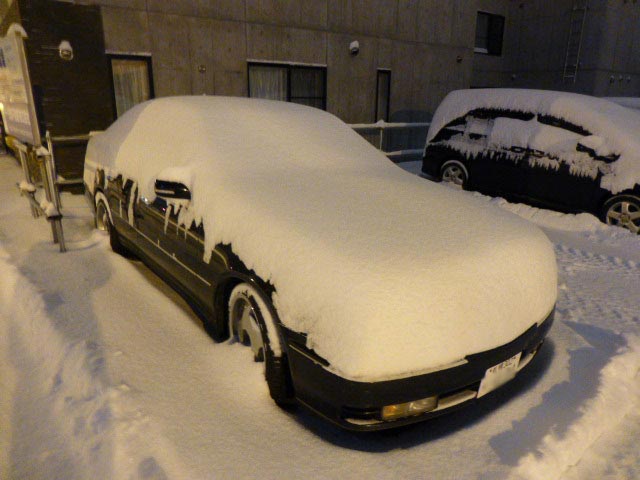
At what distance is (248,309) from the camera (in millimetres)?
2738

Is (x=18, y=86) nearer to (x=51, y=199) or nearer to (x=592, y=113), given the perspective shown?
(x=51, y=199)

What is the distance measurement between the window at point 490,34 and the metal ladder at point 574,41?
2.38 meters

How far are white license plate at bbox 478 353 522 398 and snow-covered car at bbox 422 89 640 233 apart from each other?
181 inches

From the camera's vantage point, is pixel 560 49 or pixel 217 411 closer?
pixel 217 411

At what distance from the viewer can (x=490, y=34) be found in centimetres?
1736

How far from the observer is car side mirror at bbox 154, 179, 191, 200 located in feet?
9.98

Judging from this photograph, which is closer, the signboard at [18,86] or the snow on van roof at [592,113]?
the signboard at [18,86]

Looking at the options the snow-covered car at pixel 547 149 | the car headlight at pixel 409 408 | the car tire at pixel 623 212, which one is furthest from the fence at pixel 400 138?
the car headlight at pixel 409 408

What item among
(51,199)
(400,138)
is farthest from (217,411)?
(400,138)

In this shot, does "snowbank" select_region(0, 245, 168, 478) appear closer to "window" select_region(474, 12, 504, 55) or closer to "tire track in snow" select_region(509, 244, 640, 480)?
"tire track in snow" select_region(509, 244, 640, 480)

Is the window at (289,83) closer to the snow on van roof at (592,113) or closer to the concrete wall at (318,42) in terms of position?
the concrete wall at (318,42)

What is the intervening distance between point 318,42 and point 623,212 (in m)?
6.86

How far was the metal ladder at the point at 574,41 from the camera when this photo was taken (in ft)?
51.2

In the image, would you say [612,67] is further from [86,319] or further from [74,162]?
[86,319]
